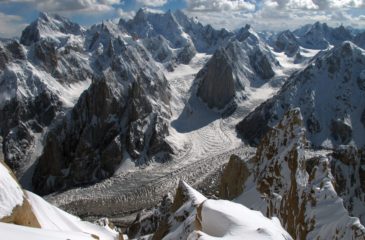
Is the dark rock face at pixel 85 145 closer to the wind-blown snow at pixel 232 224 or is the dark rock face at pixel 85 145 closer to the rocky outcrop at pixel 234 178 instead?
the rocky outcrop at pixel 234 178

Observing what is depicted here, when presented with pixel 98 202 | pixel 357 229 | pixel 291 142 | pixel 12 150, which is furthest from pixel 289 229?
pixel 12 150

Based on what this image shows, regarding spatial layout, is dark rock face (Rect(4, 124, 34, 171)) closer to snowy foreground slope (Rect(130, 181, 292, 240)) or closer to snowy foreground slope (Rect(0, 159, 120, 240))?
snowy foreground slope (Rect(0, 159, 120, 240))

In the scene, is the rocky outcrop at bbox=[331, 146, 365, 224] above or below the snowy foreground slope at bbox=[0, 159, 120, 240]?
below

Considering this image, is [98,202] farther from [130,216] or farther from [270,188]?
[270,188]

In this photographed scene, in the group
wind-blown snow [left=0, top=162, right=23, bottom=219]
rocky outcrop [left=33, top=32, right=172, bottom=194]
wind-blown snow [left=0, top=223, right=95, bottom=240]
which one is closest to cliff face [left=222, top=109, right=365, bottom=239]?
wind-blown snow [left=0, top=223, right=95, bottom=240]

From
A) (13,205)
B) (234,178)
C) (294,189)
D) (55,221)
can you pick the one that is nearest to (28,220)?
(13,205)
